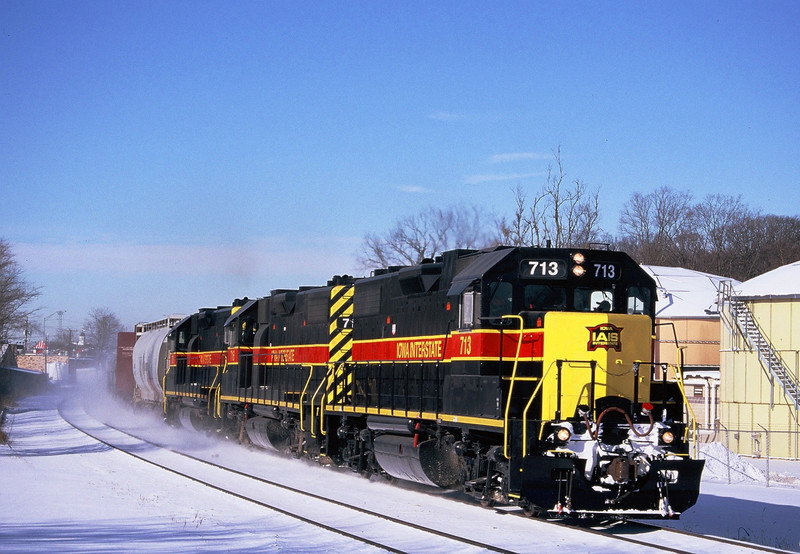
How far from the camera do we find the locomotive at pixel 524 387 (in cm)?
1087

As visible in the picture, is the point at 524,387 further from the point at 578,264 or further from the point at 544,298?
the point at 578,264

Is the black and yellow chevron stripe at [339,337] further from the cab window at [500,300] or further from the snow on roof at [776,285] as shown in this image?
the snow on roof at [776,285]

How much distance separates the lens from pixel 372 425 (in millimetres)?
15773

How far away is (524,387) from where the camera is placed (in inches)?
465

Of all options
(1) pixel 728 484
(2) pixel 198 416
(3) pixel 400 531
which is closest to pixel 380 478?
(3) pixel 400 531

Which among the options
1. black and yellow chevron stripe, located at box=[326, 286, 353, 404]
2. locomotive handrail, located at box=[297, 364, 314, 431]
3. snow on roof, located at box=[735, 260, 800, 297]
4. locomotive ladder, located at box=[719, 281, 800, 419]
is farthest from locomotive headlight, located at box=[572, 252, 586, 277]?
locomotive ladder, located at box=[719, 281, 800, 419]

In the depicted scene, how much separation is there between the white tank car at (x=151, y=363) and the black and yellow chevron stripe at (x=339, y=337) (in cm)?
1574

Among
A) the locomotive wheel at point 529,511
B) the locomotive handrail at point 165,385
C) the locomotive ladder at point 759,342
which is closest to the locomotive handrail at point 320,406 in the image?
the locomotive wheel at point 529,511

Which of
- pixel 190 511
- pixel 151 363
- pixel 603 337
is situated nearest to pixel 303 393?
pixel 190 511

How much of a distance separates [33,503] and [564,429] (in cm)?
790

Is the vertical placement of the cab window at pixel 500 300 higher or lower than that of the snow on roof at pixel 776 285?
lower

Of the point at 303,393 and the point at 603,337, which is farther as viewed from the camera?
the point at 303,393

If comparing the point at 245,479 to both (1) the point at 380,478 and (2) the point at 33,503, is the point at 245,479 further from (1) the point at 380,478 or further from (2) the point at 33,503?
(2) the point at 33,503

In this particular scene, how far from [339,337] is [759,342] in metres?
17.8
